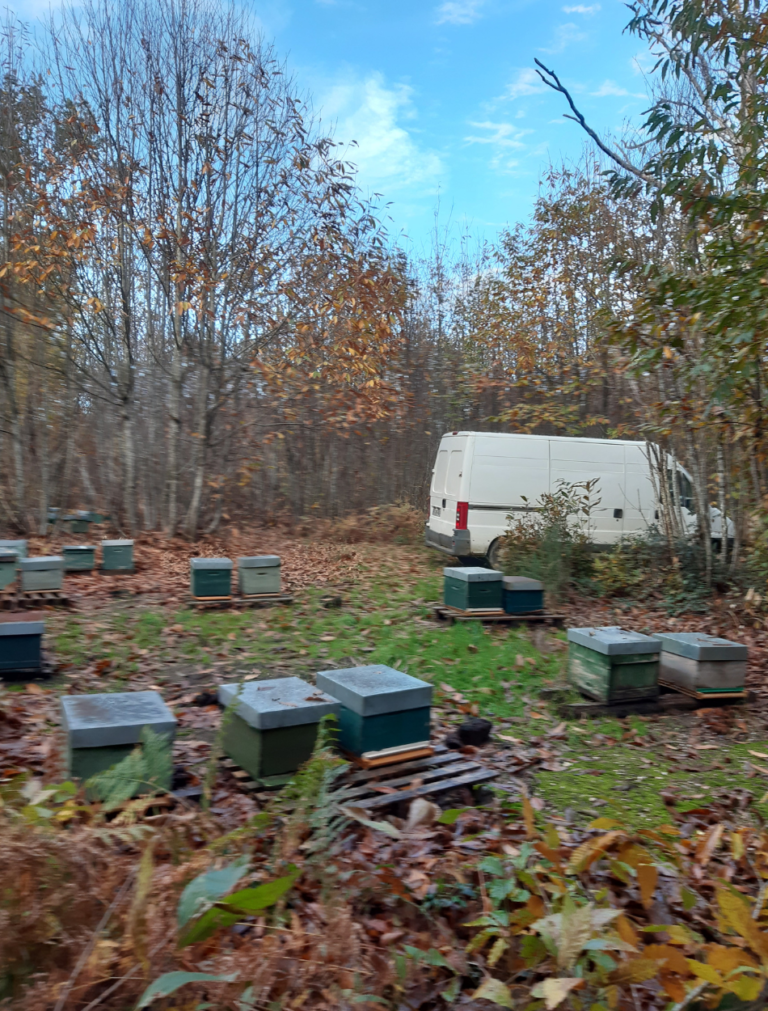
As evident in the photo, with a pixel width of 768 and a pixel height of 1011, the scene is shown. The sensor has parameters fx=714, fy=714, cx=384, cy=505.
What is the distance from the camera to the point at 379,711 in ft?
12.8

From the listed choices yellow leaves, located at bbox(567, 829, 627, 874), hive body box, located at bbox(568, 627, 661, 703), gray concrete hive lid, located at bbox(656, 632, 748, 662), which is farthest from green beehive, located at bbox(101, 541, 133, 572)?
yellow leaves, located at bbox(567, 829, 627, 874)

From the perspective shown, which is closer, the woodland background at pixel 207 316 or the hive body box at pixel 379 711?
the hive body box at pixel 379 711

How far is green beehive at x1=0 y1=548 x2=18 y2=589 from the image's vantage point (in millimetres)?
7859

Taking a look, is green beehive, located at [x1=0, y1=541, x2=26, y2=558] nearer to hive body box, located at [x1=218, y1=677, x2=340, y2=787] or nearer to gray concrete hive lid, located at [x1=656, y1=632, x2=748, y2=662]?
hive body box, located at [x1=218, y1=677, x2=340, y2=787]

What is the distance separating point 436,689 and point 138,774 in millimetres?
3285

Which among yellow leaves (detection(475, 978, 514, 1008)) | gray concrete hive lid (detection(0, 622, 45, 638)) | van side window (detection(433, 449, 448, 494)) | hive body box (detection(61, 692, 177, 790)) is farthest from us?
van side window (detection(433, 449, 448, 494))

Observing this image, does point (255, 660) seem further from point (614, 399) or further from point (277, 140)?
point (614, 399)

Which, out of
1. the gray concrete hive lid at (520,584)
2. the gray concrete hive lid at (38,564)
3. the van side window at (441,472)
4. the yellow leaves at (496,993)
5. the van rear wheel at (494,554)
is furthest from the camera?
the van side window at (441,472)

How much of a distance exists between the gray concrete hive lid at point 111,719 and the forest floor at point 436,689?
0.72 ft

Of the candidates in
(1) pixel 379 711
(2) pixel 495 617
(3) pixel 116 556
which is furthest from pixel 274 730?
(3) pixel 116 556

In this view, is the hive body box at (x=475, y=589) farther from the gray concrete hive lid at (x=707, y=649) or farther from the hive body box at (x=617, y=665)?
the gray concrete hive lid at (x=707, y=649)

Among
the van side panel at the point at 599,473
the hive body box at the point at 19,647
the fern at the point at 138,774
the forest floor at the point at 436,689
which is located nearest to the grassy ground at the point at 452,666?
the forest floor at the point at 436,689

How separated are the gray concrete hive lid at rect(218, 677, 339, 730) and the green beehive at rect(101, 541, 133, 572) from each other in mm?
6619

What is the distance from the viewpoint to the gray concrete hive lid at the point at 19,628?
5.53 meters
